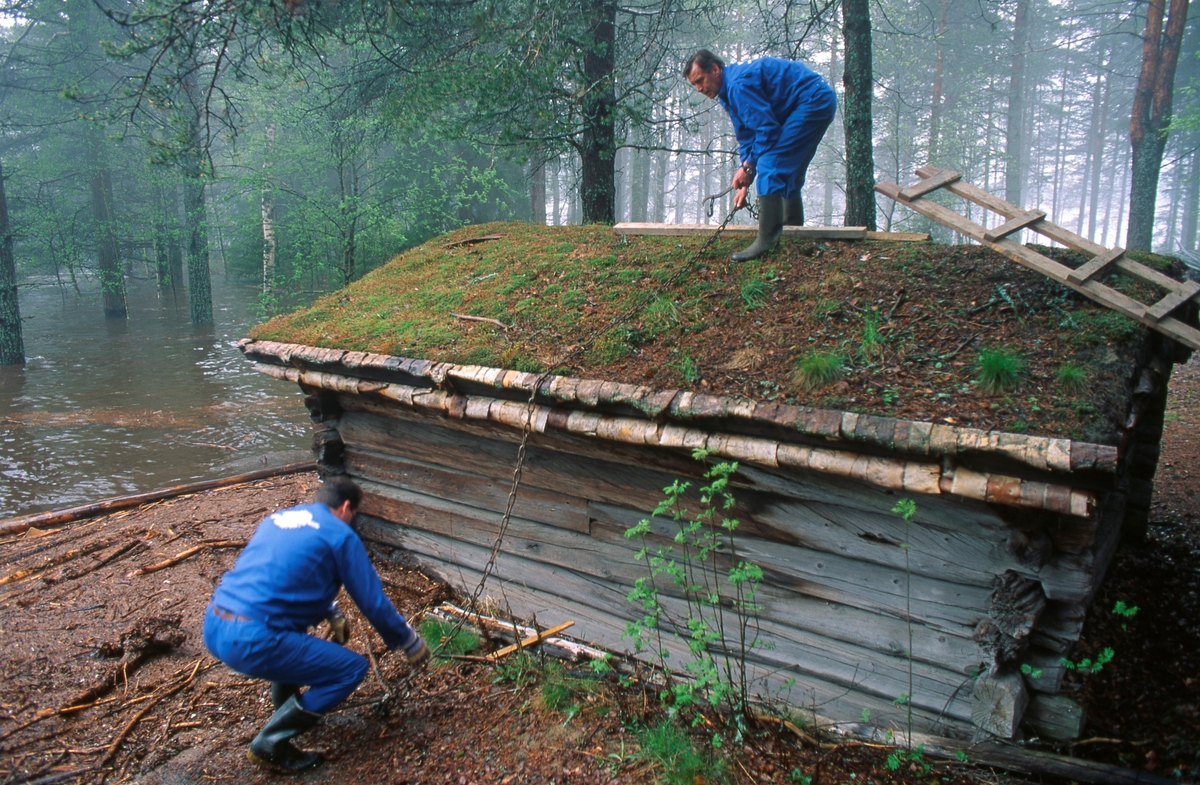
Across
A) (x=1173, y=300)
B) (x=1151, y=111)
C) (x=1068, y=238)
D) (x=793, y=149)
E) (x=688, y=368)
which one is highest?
(x=1151, y=111)

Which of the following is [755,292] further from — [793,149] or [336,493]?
[336,493]

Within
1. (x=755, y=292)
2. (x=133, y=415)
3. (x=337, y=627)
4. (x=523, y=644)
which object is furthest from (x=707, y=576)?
(x=133, y=415)

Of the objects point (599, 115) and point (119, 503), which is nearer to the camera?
point (119, 503)

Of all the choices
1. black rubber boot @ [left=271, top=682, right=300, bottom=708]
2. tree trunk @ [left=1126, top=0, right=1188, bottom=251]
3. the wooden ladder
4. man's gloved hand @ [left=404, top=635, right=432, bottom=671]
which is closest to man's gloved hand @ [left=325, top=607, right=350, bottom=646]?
black rubber boot @ [left=271, top=682, right=300, bottom=708]

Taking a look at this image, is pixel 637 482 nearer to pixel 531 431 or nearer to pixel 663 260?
pixel 531 431

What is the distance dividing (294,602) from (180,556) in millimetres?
3530

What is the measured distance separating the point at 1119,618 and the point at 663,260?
13.3 ft

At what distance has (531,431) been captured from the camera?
13.5ft

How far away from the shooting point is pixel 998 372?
3.15 metres

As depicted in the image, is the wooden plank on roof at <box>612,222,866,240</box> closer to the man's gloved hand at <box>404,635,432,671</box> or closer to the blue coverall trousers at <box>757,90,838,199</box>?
the blue coverall trousers at <box>757,90,838,199</box>

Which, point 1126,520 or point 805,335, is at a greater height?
point 805,335

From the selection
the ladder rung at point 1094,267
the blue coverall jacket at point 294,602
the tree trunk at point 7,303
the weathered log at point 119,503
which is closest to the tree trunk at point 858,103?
the ladder rung at point 1094,267

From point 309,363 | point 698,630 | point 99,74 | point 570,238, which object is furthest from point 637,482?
point 99,74

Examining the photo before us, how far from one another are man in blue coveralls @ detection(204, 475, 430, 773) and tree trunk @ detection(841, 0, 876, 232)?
6565 millimetres
